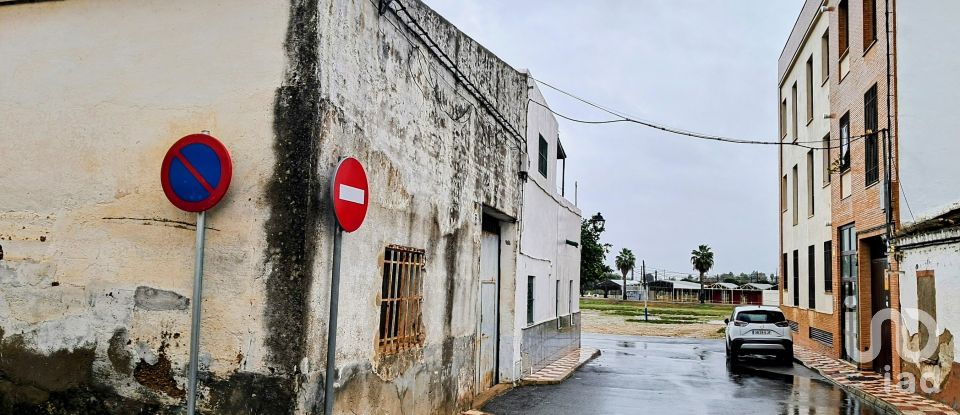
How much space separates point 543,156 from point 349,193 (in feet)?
39.5

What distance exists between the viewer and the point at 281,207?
18.1 feet

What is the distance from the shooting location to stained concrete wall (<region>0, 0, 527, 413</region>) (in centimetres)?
550

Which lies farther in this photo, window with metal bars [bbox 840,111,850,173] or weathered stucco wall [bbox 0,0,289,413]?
window with metal bars [bbox 840,111,850,173]

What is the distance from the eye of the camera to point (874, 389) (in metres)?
14.5

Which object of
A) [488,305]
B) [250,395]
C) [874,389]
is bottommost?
[874,389]

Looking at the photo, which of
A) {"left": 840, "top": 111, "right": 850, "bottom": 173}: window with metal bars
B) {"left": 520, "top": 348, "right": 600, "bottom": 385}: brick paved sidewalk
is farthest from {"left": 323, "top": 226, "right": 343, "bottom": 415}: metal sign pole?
{"left": 840, "top": 111, "right": 850, "bottom": 173}: window with metal bars

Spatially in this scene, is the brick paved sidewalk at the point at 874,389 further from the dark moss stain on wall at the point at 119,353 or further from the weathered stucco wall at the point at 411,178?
the dark moss stain on wall at the point at 119,353

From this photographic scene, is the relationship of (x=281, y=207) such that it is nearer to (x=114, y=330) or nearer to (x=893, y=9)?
(x=114, y=330)

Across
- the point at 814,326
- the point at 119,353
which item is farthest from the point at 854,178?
the point at 119,353

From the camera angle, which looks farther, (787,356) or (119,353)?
(787,356)

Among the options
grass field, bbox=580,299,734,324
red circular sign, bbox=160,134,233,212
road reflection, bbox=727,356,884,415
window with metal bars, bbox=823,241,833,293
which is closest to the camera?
red circular sign, bbox=160,134,233,212

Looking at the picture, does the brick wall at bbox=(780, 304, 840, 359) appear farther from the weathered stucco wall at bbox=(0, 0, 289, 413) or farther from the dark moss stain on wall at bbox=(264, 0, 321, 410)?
the weathered stucco wall at bbox=(0, 0, 289, 413)

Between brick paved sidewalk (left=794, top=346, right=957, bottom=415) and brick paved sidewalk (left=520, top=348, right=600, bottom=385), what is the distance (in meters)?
5.47

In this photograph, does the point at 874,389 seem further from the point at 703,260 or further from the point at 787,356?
the point at 703,260
